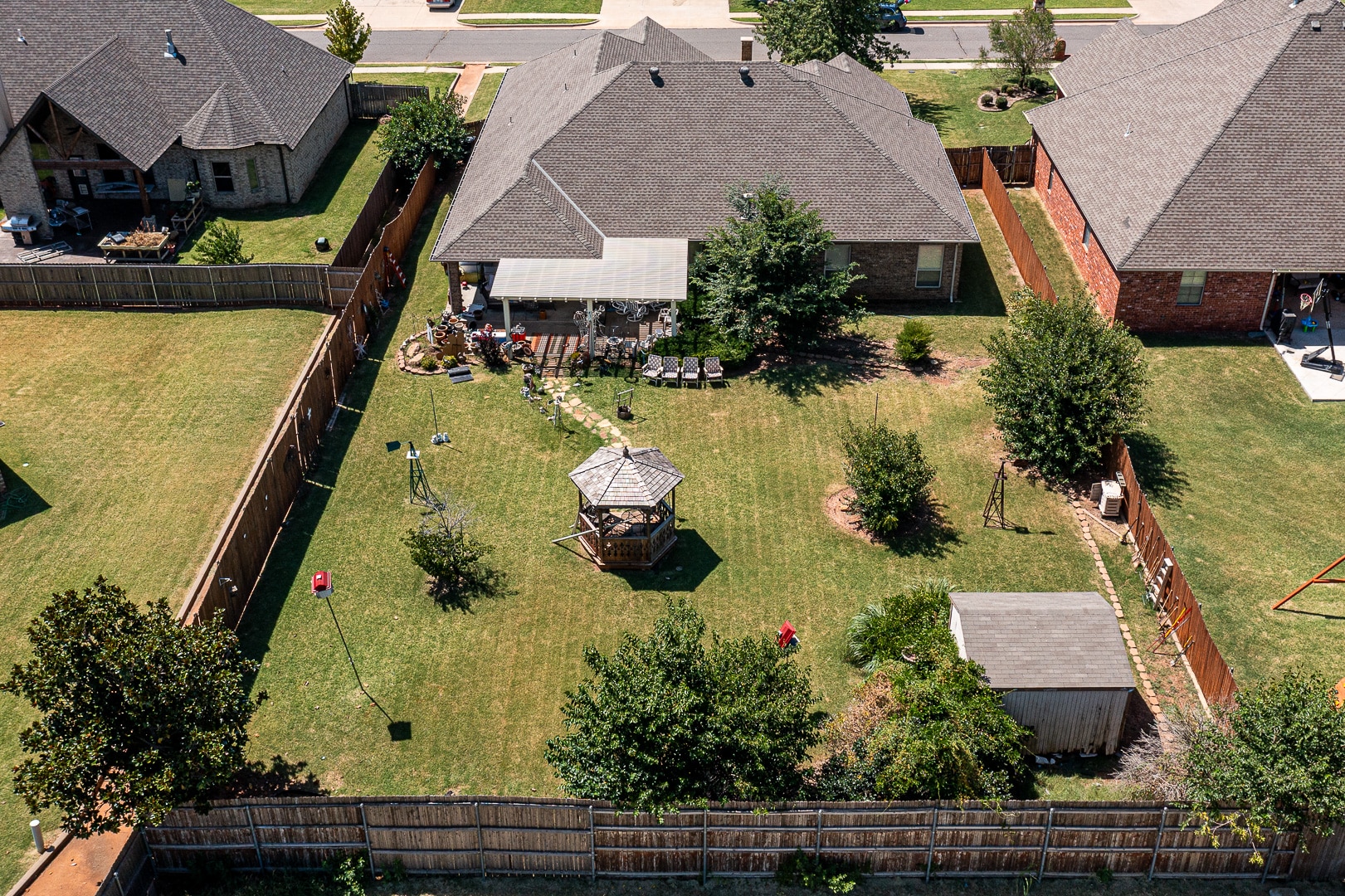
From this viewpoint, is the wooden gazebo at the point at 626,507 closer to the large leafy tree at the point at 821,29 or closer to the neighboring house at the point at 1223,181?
the neighboring house at the point at 1223,181

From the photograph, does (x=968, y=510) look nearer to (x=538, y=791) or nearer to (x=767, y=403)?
(x=767, y=403)

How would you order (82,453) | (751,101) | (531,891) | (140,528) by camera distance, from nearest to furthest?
(531,891) → (140,528) → (82,453) → (751,101)

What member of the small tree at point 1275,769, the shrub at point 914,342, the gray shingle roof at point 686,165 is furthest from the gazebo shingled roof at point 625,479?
the small tree at point 1275,769

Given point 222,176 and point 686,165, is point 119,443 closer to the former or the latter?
point 222,176

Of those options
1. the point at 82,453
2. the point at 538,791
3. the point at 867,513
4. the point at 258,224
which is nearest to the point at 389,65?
the point at 258,224

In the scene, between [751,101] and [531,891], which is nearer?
[531,891]

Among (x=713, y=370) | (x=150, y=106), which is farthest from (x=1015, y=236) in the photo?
(x=150, y=106)
